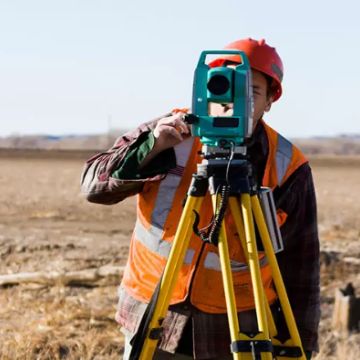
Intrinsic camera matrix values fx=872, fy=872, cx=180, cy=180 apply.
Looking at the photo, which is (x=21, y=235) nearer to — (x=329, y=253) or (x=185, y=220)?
(x=329, y=253)

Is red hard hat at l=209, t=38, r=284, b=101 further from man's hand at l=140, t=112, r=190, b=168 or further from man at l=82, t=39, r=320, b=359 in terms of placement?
man's hand at l=140, t=112, r=190, b=168

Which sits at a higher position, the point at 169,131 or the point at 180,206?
the point at 169,131

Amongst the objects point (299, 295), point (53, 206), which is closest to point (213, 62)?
point (299, 295)

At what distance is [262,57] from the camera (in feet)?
8.77

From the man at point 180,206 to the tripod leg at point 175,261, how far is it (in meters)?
0.18

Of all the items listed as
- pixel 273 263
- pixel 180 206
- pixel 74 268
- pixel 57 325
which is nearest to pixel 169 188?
pixel 180 206

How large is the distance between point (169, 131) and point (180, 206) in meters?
0.29

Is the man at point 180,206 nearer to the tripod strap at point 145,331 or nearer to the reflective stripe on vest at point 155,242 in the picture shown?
the reflective stripe on vest at point 155,242

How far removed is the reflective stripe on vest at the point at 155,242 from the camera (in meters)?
2.57

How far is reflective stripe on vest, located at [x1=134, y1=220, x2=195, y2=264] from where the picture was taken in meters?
2.57

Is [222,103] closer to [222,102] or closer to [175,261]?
[222,102]

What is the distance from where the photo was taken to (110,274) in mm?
7383

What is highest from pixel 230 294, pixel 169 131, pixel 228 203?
pixel 169 131

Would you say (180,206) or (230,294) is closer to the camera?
(230,294)
